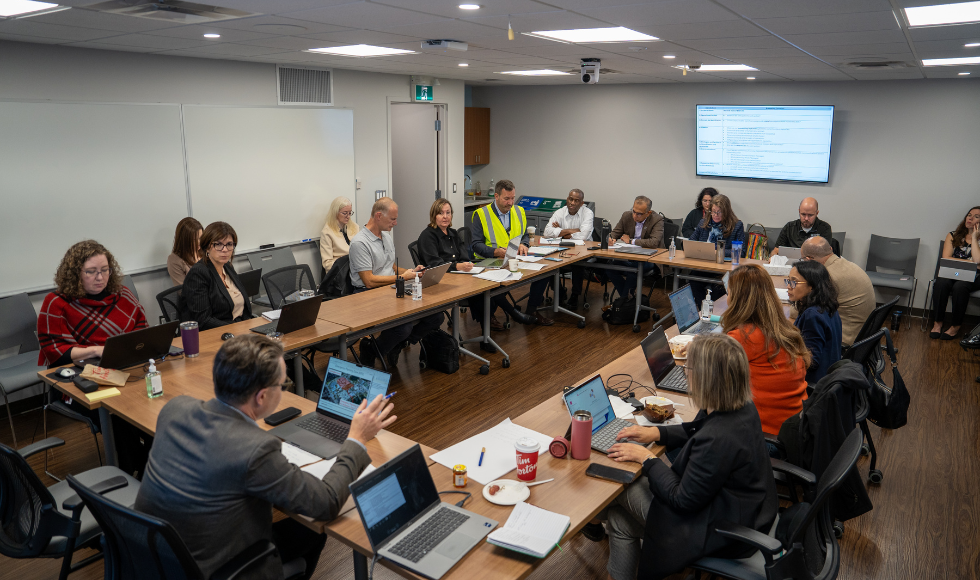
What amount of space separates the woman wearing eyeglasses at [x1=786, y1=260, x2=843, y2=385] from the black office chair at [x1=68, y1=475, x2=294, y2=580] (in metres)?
3.07

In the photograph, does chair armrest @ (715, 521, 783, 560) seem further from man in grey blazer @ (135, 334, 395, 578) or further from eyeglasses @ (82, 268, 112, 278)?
eyeglasses @ (82, 268, 112, 278)

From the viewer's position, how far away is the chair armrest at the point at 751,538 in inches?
87.5

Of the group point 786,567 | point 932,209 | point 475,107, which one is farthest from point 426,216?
point 786,567

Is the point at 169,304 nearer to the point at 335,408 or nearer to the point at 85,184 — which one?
the point at 85,184

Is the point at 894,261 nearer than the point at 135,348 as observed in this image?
No

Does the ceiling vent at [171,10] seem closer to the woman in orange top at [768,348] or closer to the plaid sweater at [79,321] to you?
the plaid sweater at [79,321]

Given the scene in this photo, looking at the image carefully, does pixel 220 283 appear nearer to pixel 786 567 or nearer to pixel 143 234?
pixel 143 234

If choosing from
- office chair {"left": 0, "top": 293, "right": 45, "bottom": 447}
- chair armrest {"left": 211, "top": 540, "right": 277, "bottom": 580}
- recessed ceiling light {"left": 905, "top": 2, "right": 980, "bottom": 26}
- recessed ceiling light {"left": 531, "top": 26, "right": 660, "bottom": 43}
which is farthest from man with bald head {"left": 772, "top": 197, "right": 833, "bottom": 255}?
office chair {"left": 0, "top": 293, "right": 45, "bottom": 447}

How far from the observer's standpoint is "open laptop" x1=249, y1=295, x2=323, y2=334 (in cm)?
406

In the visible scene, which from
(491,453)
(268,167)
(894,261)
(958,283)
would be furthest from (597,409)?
(894,261)

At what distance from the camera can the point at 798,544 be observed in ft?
7.10

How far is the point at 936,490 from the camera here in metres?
3.93

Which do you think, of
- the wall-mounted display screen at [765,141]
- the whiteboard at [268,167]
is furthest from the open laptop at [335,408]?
the wall-mounted display screen at [765,141]

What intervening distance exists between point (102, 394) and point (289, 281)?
7.36 ft
